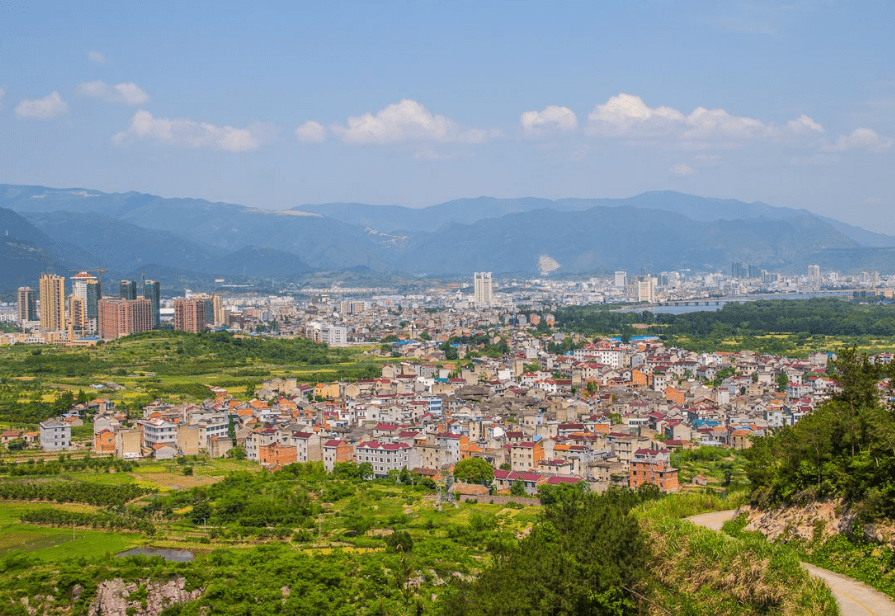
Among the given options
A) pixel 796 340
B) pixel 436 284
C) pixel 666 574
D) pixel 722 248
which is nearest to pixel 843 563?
pixel 666 574

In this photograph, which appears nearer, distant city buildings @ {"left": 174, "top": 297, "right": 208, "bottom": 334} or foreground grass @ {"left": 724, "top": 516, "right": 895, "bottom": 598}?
foreground grass @ {"left": 724, "top": 516, "right": 895, "bottom": 598}

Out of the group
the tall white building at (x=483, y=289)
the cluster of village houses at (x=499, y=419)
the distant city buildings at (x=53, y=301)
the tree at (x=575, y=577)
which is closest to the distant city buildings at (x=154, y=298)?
the distant city buildings at (x=53, y=301)

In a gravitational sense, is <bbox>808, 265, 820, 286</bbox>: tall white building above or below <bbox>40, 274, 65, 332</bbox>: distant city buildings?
above

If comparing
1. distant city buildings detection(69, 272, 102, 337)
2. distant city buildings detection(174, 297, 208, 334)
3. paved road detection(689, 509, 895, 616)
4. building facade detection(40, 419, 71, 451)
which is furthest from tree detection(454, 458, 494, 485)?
distant city buildings detection(69, 272, 102, 337)

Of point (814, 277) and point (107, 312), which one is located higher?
point (814, 277)

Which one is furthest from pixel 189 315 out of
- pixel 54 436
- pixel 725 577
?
pixel 725 577

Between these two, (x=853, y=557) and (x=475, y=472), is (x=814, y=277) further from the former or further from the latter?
(x=853, y=557)

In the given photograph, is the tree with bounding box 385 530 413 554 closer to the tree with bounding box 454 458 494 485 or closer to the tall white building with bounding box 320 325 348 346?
the tree with bounding box 454 458 494 485
